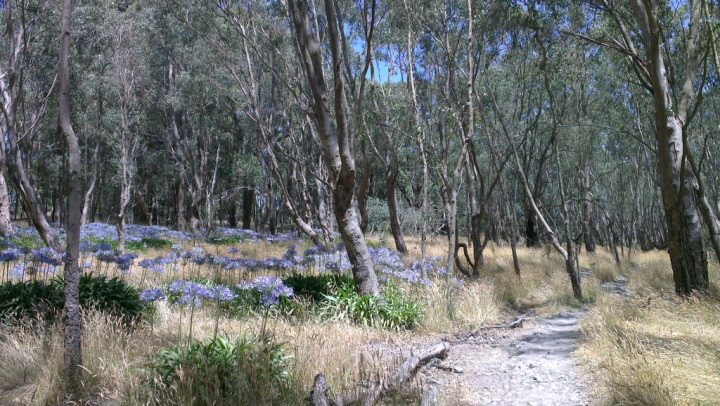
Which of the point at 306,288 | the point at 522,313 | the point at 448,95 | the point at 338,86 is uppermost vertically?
the point at 448,95

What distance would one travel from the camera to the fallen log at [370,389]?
380 cm

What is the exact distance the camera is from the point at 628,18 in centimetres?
1247

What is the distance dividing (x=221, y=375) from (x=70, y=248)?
1.48m

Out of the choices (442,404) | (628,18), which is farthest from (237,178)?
(442,404)

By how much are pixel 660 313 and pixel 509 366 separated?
329 cm

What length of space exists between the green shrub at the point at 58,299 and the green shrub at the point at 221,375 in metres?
1.97

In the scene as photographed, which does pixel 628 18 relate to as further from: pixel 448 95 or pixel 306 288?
pixel 306 288

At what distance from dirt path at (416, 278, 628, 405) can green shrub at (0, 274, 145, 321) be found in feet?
11.4

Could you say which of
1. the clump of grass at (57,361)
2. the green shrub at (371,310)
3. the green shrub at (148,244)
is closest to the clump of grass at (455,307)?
the green shrub at (371,310)

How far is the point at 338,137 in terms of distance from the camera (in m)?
7.85

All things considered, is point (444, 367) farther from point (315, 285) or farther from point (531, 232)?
point (531, 232)

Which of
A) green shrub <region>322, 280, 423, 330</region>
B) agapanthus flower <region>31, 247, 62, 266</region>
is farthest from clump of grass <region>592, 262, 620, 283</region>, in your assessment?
agapanthus flower <region>31, 247, 62, 266</region>

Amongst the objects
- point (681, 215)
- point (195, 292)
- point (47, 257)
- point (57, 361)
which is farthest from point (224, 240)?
point (57, 361)

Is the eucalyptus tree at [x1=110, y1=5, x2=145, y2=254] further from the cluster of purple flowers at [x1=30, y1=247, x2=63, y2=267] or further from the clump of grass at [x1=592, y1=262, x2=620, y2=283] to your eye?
the clump of grass at [x1=592, y1=262, x2=620, y2=283]
